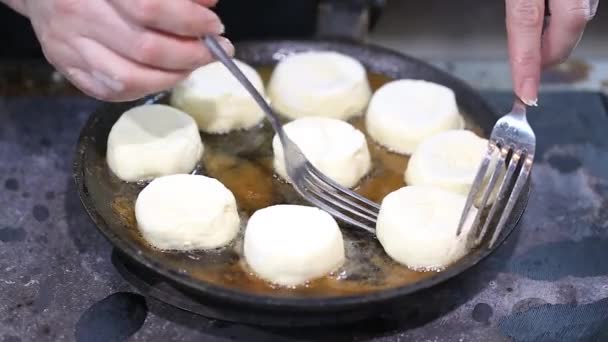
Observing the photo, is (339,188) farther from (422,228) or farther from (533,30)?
(533,30)

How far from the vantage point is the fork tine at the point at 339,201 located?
142cm

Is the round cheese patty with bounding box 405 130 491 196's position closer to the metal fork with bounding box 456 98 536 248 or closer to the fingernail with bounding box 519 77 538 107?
the metal fork with bounding box 456 98 536 248

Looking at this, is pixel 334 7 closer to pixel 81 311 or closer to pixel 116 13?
pixel 116 13

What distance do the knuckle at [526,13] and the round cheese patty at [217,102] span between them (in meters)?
0.63

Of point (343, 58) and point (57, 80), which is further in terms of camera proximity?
point (57, 80)

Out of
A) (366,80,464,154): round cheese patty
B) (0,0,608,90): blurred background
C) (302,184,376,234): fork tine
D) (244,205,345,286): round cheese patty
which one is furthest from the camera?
(0,0,608,90): blurred background

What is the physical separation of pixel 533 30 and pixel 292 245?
1.96 ft

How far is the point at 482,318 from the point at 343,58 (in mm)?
737

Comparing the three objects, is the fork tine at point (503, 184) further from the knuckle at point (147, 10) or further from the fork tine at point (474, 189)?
the knuckle at point (147, 10)

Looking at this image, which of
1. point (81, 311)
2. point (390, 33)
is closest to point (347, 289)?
point (81, 311)

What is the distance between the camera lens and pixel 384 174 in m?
1.59

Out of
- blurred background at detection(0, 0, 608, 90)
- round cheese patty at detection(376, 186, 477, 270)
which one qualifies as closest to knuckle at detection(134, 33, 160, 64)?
round cheese patty at detection(376, 186, 477, 270)

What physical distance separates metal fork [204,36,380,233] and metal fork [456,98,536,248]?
0.20 metres

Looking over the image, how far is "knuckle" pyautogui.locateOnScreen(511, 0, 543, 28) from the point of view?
1306 mm
